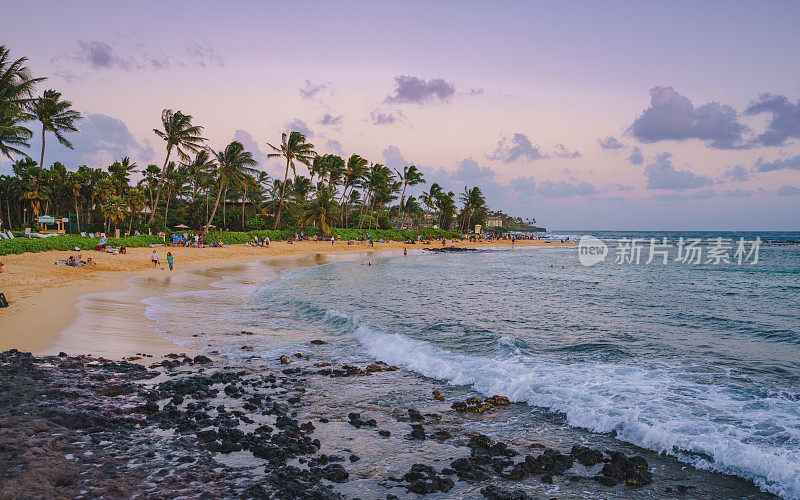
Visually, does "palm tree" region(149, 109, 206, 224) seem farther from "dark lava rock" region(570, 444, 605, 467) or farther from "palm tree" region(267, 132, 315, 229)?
"dark lava rock" region(570, 444, 605, 467)

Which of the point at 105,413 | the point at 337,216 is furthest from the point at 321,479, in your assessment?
the point at 337,216

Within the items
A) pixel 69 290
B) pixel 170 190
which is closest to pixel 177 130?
pixel 170 190

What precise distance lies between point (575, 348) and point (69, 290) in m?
21.5

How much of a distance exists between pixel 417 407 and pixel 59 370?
7.75 m

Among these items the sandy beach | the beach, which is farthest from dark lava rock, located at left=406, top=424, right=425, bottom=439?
the sandy beach

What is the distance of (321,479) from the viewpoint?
5594mm

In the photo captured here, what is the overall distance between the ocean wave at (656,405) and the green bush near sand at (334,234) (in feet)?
135

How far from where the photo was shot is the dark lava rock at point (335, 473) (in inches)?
221

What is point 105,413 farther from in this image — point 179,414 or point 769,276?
point 769,276

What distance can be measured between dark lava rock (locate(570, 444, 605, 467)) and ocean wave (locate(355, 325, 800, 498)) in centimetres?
115

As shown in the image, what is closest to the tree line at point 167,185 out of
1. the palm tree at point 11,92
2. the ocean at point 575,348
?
the palm tree at point 11,92

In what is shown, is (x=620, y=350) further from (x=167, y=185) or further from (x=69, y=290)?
(x=167, y=185)

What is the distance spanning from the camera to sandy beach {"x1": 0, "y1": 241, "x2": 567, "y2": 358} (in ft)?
37.9

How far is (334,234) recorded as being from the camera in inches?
2608
